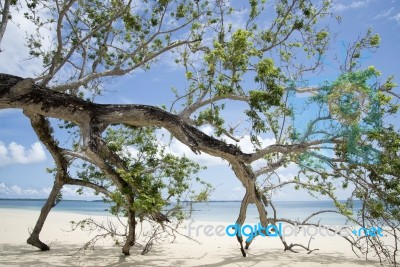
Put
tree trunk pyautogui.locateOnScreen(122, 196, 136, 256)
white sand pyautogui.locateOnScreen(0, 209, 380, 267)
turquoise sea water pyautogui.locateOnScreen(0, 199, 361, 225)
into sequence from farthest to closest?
turquoise sea water pyautogui.locateOnScreen(0, 199, 361, 225)
white sand pyautogui.locateOnScreen(0, 209, 380, 267)
tree trunk pyautogui.locateOnScreen(122, 196, 136, 256)

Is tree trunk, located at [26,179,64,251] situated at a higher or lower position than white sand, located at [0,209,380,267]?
higher

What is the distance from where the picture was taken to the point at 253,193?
635 cm

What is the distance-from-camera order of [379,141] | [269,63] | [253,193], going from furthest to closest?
[253,193] < [379,141] < [269,63]

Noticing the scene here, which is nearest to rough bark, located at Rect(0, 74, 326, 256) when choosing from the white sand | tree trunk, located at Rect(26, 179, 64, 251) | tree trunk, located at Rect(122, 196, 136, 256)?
tree trunk, located at Rect(122, 196, 136, 256)

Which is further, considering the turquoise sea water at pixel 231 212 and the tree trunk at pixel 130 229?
the turquoise sea water at pixel 231 212

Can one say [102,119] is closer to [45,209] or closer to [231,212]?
[45,209]

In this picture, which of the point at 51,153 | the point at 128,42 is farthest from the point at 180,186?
the point at 128,42

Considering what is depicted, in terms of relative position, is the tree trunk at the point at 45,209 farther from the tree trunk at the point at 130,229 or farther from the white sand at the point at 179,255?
the tree trunk at the point at 130,229

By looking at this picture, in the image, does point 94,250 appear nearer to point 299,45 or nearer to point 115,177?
point 115,177

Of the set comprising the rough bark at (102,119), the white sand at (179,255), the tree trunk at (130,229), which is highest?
the rough bark at (102,119)

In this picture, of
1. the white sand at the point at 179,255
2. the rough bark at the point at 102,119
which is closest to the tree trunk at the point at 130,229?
the white sand at the point at 179,255

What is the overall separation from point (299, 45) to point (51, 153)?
6.04 metres

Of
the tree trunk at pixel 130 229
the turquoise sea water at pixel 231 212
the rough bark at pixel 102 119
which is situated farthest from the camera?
the turquoise sea water at pixel 231 212

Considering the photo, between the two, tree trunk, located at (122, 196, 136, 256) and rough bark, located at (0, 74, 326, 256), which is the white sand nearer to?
tree trunk, located at (122, 196, 136, 256)
